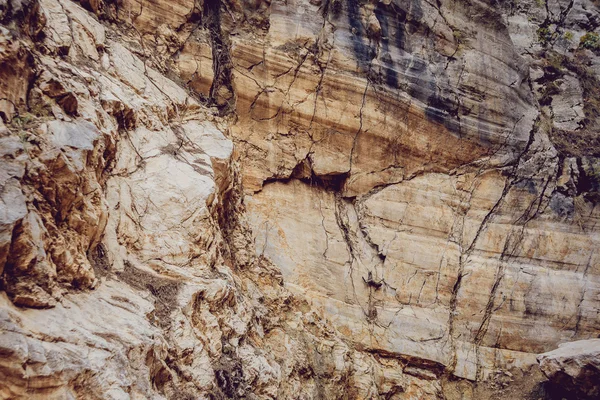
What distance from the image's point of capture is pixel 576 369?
1026 centimetres

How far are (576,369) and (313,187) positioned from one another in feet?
21.0

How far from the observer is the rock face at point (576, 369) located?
10141 mm

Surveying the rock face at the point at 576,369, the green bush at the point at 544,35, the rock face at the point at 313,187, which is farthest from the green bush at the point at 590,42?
the rock face at the point at 576,369

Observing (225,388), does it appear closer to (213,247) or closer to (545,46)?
(213,247)

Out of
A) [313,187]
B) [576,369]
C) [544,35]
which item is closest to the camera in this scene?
[576,369]

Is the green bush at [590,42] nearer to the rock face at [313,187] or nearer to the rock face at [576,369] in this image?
the rock face at [313,187]

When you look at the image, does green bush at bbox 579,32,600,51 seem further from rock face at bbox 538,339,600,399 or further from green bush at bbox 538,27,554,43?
rock face at bbox 538,339,600,399

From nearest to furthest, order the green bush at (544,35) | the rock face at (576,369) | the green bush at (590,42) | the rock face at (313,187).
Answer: the rock face at (313,187)
the rock face at (576,369)
the green bush at (544,35)
the green bush at (590,42)

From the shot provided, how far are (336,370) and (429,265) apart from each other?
11.7ft

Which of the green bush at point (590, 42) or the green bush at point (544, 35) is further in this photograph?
the green bush at point (590, 42)

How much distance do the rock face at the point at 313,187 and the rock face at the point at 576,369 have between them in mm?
66

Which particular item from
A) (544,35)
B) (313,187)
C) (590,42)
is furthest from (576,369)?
(590,42)

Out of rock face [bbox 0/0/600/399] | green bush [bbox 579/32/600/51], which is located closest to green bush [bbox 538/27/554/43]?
rock face [bbox 0/0/600/399]

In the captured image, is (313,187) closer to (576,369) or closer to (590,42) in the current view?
(576,369)
